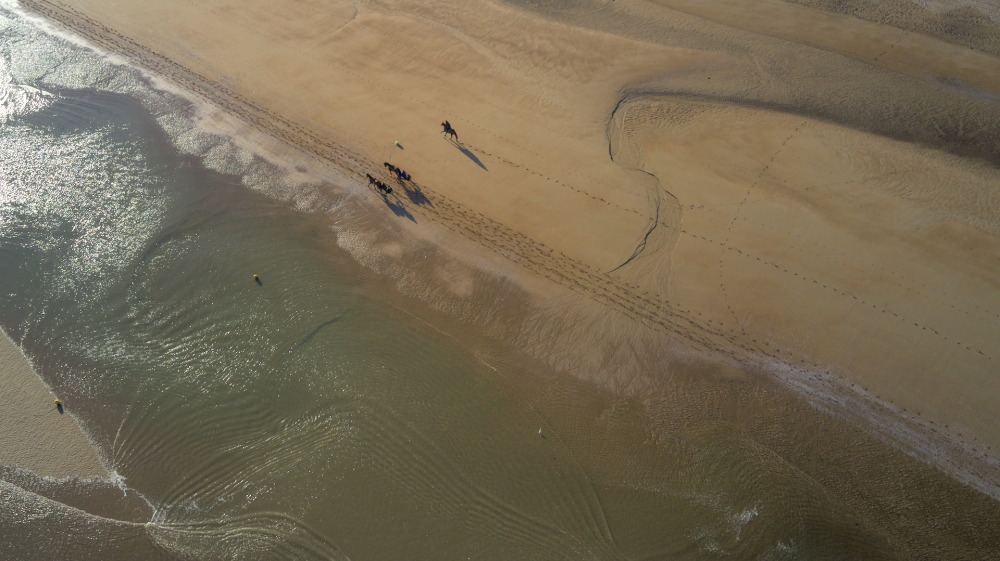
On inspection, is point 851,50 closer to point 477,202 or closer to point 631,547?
point 477,202

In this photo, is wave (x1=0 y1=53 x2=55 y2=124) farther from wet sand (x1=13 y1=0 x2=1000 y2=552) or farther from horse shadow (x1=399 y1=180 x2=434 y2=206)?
horse shadow (x1=399 y1=180 x2=434 y2=206)

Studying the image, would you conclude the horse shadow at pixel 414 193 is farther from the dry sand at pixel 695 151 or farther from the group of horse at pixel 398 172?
the dry sand at pixel 695 151

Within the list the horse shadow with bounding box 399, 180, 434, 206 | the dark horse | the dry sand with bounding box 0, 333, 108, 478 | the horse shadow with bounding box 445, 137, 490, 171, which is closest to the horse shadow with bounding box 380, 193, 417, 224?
the horse shadow with bounding box 399, 180, 434, 206

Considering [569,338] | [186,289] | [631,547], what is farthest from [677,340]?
[186,289]

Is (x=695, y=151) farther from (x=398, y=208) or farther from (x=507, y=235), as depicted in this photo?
(x=398, y=208)

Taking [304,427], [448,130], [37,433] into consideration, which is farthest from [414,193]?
[37,433]

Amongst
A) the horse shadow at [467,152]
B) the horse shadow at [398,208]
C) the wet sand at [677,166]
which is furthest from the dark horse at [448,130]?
the horse shadow at [398,208]
